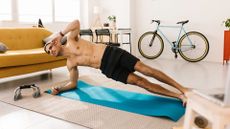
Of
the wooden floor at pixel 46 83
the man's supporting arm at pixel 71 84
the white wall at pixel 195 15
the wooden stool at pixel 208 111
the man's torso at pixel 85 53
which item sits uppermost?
the white wall at pixel 195 15

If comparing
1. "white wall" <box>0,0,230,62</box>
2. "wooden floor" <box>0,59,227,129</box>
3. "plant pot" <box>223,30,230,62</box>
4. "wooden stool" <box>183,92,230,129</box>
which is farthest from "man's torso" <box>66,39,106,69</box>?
"plant pot" <box>223,30,230,62</box>

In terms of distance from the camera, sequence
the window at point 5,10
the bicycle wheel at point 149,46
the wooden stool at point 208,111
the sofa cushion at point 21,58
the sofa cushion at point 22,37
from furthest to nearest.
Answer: the bicycle wheel at point 149,46 < the window at point 5,10 < the sofa cushion at point 22,37 < the sofa cushion at point 21,58 < the wooden stool at point 208,111

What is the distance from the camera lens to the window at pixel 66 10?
637 centimetres

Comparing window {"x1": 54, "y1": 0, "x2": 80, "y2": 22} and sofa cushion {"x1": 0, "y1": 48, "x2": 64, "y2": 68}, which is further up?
window {"x1": 54, "y1": 0, "x2": 80, "y2": 22}

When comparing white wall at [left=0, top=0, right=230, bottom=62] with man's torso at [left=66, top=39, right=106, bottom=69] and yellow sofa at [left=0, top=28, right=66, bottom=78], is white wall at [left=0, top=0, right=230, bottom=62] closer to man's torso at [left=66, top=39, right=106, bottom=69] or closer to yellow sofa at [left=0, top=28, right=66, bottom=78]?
yellow sofa at [left=0, top=28, right=66, bottom=78]

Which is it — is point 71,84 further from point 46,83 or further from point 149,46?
point 149,46

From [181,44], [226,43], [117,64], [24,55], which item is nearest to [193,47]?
[181,44]

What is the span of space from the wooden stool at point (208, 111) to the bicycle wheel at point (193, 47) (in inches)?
164

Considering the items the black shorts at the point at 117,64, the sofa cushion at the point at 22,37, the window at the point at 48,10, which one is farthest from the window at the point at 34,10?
the black shorts at the point at 117,64

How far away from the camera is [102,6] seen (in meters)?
6.70

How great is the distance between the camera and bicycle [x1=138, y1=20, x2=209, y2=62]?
5133 mm

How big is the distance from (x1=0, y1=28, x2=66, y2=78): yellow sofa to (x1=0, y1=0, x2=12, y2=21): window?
1501mm

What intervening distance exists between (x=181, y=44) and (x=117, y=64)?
3523 millimetres

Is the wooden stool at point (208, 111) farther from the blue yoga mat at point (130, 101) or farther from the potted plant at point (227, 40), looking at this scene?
the potted plant at point (227, 40)
